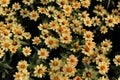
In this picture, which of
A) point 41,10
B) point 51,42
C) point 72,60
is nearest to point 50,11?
point 41,10

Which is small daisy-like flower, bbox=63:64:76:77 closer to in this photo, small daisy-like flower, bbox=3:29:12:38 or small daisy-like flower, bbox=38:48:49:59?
small daisy-like flower, bbox=38:48:49:59

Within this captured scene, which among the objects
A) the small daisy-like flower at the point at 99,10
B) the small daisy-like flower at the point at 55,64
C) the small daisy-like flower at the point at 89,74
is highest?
the small daisy-like flower at the point at 99,10

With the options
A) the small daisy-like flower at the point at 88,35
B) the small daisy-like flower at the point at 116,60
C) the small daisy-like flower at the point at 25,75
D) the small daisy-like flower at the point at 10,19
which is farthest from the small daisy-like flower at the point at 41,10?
the small daisy-like flower at the point at 116,60

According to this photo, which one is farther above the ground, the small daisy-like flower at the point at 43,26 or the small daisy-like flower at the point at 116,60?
the small daisy-like flower at the point at 43,26

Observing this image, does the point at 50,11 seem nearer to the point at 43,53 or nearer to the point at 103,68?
the point at 43,53

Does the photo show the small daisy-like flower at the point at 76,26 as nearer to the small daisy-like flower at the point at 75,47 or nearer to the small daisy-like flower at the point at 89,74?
the small daisy-like flower at the point at 75,47

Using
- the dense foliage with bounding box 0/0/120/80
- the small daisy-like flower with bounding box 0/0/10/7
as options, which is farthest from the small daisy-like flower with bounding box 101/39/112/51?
the small daisy-like flower with bounding box 0/0/10/7

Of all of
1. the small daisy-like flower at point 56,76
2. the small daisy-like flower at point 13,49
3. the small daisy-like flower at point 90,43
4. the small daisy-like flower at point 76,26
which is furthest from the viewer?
the small daisy-like flower at point 76,26
